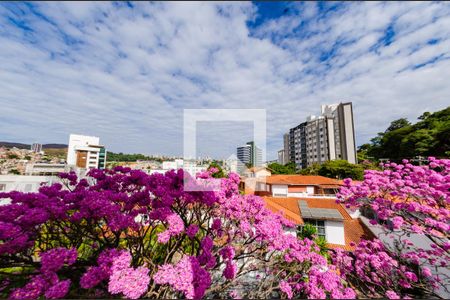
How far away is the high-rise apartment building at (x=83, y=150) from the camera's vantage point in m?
35.8

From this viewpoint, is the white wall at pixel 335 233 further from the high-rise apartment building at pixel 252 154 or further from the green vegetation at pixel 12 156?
the green vegetation at pixel 12 156

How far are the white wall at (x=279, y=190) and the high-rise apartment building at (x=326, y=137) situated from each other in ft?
74.7

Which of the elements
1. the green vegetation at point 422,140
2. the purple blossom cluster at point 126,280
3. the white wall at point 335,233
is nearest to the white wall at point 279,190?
the white wall at point 335,233

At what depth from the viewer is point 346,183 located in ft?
11.8

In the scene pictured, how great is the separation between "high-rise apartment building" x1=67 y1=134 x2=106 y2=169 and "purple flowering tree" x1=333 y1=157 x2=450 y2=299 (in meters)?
41.4

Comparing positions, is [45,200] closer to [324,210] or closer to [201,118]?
[201,118]

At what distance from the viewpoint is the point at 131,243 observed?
2234 mm

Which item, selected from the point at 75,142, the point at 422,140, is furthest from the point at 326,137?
the point at 75,142

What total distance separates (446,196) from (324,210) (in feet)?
25.6

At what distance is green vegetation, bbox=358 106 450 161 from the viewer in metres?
18.4

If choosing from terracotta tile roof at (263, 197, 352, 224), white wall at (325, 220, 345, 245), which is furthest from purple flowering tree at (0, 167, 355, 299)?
terracotta tile roof at (263, 197, 352, 224)

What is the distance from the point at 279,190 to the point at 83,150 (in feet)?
136

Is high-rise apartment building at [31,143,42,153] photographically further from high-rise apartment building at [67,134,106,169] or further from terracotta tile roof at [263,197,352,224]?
terracotta tile roof at [263,197,352,224]

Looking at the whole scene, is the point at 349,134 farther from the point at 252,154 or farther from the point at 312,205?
the point at 312,205
